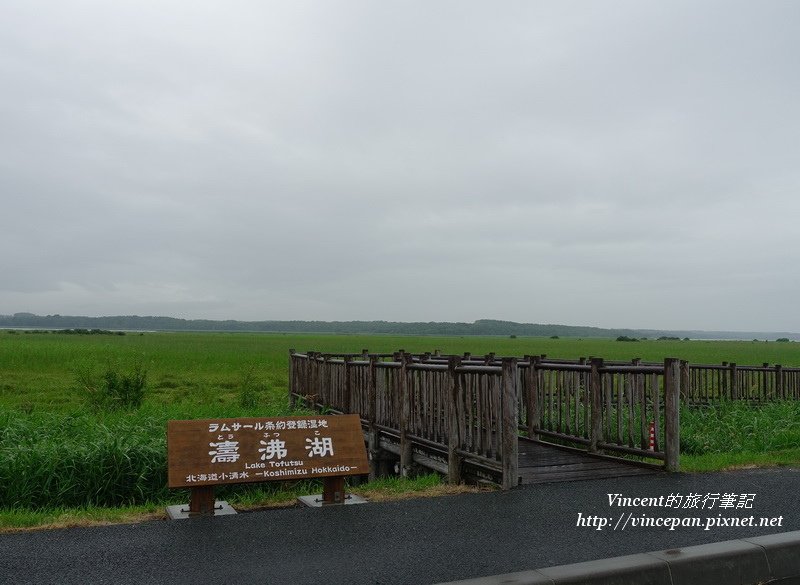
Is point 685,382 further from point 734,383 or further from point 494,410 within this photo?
point 494,410

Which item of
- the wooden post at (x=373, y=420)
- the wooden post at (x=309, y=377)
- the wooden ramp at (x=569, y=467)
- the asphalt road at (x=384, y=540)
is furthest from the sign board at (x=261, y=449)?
the wooden post at (x=309, y=377)

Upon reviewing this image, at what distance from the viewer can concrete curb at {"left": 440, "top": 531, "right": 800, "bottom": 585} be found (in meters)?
4.09

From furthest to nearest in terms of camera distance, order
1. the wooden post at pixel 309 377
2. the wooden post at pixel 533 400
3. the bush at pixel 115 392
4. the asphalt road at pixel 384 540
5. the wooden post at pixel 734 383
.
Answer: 1. the wooden post at pixel 734 383
2. the bush at pixel 115 392
3. the wooden post at pixel 309 377
4. the wooden post at pixel 533 400
5. the asphalt road at pixel 384 540

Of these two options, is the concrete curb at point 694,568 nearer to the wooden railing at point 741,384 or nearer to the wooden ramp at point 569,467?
the wooden ramp at point 569,467

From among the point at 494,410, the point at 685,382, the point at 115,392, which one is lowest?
the point at 115,392

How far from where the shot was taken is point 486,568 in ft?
14.1

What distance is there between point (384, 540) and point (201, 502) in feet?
5.65

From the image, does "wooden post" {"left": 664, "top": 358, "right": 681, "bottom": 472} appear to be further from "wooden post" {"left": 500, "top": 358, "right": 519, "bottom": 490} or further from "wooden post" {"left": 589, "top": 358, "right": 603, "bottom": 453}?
"wooden post" {"left": 500, "top": 358, "right": 519, "bottom": 490}

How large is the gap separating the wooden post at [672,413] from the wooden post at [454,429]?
221cm

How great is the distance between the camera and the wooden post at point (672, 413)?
7285 millimetres

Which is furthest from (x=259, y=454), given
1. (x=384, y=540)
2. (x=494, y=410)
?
Answer: (x=494, y=410)

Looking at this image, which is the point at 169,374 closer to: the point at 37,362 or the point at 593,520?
the point at 37,362

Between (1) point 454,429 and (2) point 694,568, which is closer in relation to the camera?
(2) point 694,568

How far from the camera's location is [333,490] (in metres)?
6.14
